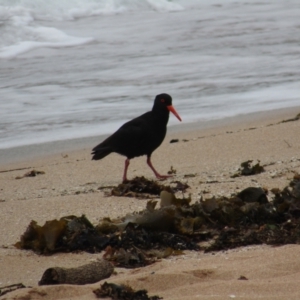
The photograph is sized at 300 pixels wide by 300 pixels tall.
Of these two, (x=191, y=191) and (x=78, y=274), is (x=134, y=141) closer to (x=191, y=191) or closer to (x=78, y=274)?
(x=191, y=191)

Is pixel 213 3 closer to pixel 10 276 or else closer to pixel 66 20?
pixel 66 20

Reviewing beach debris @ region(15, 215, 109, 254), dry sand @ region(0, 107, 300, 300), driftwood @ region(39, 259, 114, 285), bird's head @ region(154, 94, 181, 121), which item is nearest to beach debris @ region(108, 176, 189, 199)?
dry sand @ region(0, 107, 300, 300)

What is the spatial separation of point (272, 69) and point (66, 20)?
7059mm

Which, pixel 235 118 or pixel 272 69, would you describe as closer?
pixel 235 118

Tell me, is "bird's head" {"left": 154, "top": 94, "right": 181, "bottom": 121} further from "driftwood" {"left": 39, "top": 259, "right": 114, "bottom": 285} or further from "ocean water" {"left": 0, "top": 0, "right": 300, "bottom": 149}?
"driftwood" {"left": 39, "top": 259, "right": 114, "bottom": 285}

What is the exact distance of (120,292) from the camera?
282cm

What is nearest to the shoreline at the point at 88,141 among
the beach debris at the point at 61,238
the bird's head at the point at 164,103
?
the bird's head at the point at 164,103

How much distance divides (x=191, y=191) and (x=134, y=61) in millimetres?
7326

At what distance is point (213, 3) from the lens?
61.4ft

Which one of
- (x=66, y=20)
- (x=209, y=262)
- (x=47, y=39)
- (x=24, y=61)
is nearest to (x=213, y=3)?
(x=66, y=20)

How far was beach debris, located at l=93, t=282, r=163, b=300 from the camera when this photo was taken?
2789 millimetres

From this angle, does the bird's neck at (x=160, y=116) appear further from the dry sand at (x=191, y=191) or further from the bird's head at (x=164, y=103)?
the dry sand at (x=191, y=191)

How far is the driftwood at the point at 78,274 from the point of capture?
2.99 metres

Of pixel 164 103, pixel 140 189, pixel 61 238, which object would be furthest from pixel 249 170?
pixel 61 238
